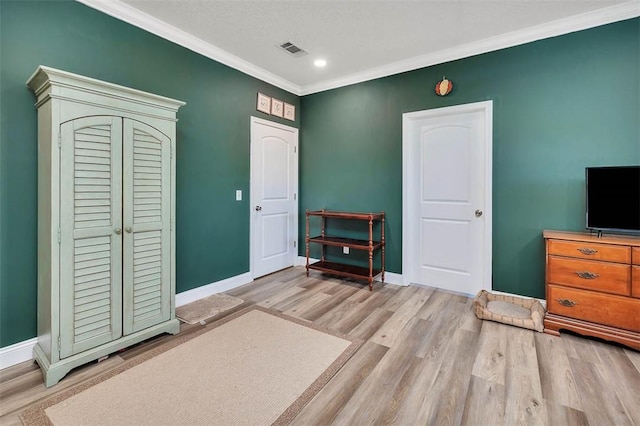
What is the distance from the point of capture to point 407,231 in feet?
12.0

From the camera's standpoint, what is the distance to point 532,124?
289 cm

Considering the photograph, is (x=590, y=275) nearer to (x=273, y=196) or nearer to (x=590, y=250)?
(x=590, y=250)

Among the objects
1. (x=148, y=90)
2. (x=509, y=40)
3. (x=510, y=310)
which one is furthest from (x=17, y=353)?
(x=509, y=40)

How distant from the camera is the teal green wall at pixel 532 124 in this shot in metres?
2.55

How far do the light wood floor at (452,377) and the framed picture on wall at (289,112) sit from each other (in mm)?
2834

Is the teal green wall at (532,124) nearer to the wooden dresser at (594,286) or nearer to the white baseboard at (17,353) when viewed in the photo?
the wooden dresser at (594,286)

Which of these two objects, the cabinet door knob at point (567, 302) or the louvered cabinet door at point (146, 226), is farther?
the cabinet door knob at point (567, 302)

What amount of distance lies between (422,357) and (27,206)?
3047mm

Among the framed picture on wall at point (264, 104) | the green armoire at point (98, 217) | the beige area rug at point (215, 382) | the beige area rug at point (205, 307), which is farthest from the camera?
the framed picture on wall at point (264, 104)

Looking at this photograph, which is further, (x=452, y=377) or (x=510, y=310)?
(x=510, y=310)

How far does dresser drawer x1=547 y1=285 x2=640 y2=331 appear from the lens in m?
2.15

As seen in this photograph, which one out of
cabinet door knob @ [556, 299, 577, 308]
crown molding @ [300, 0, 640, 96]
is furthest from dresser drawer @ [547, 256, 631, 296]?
crown molding @ [300, 0, 640, 96]

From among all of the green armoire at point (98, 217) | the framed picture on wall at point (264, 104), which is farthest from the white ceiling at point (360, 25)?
the green armoire at point (98, 217)

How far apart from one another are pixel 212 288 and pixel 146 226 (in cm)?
134
